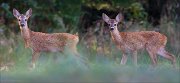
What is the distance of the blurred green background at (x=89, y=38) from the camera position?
9047 millimetres

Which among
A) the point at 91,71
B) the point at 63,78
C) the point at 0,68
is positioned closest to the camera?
the point at 63,78

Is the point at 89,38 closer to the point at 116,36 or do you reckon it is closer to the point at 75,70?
the point at 116,36

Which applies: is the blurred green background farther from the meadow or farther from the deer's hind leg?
the deer's hind leg

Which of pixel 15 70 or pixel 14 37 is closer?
pixel 15 70

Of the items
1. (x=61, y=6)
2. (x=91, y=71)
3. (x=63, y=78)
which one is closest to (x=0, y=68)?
(x=91, y=71)

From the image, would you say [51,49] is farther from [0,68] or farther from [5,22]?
[5,22]

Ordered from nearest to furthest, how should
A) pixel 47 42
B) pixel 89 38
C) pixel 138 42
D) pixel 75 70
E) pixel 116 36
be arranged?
pixel 75 70 → pixel 47 42 → pixel 116 36 → pixel 138 42 → pixel 89 38

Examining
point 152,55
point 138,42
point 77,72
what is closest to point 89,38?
point 138,42

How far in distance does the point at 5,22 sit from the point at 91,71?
9.54 meters

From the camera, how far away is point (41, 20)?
1883 cm

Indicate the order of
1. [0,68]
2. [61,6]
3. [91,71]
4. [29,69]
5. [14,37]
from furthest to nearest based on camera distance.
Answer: [61,6] → [14,37] → [0,68] → [29,69] → [91,71]

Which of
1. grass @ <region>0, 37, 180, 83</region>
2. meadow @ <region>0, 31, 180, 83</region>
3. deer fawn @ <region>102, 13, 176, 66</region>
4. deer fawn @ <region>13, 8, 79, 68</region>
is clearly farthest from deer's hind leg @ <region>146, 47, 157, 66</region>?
deer fawn @ <region>13, 8, 79, 68</region>

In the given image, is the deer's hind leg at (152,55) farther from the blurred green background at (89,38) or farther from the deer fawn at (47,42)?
the deer fawn at (47,42)

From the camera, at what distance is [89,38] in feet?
52.2
